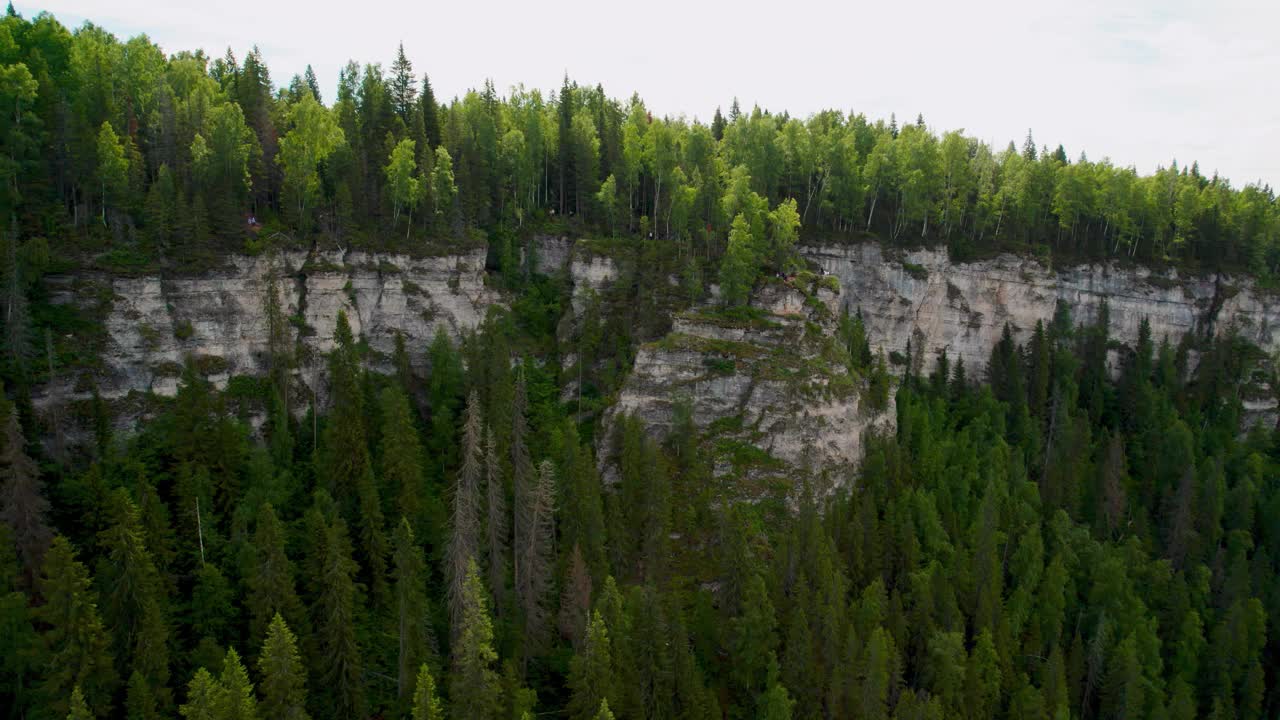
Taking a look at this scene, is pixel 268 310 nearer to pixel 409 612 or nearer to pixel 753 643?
pixel 409 612

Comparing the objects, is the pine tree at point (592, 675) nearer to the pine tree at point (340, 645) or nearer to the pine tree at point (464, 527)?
the pine tree at point (464, 527)

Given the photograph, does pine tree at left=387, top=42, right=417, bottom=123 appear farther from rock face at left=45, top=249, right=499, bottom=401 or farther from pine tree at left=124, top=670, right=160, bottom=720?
pine tree at left=124, top=670, right=160, bottom=720

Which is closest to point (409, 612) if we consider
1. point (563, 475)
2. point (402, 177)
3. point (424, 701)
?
point (424, 701)

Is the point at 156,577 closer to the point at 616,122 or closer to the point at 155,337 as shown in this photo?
the point at 155,337

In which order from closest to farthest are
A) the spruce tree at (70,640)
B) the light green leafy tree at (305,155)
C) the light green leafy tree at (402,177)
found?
the spruce tree at (70,640) < the light green leafy tree at (305,155) < the light green leafy tree at (402,177)

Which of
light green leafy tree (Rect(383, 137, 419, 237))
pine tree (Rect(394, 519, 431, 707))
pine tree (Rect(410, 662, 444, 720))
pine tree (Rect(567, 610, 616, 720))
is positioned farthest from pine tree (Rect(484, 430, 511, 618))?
light green leafy tree (Rect(383, 137, 419, 237))

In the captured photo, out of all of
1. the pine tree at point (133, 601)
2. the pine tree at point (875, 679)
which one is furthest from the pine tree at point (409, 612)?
the pine tree at point (875, 679)
